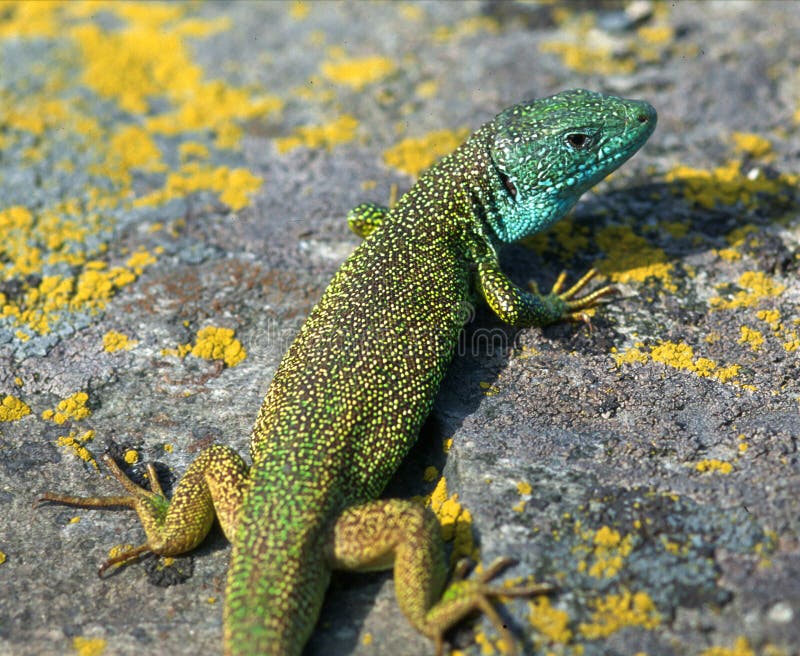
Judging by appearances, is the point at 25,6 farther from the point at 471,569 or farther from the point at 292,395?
the point at 471,569

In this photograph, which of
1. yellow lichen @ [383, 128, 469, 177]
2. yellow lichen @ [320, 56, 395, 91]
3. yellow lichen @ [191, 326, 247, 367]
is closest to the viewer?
yellow lichen @ [191, 326, 247, 367]

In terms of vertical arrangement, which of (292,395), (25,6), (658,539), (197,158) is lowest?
(658,539)

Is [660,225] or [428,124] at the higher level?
[428,124]

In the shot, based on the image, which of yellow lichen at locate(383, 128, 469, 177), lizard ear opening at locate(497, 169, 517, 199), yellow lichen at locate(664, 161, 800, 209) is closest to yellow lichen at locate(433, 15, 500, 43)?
yellow lichen at locate(383, 128, 469, 177)

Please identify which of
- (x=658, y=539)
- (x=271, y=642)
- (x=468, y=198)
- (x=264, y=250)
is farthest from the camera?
(x=264, y=250)

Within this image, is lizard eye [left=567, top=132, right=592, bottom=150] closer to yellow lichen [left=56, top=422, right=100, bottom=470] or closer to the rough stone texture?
the rough stone texture

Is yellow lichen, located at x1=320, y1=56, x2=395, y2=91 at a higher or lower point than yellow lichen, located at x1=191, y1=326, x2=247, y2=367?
higher

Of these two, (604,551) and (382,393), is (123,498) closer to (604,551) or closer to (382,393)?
(382,393)

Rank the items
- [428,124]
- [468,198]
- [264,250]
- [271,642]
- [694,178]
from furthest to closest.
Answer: [428,124]
[694,178]
[264,250]
[468,198]
[271,642]

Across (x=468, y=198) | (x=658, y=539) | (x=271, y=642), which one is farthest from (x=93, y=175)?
(x=658, y=539)
